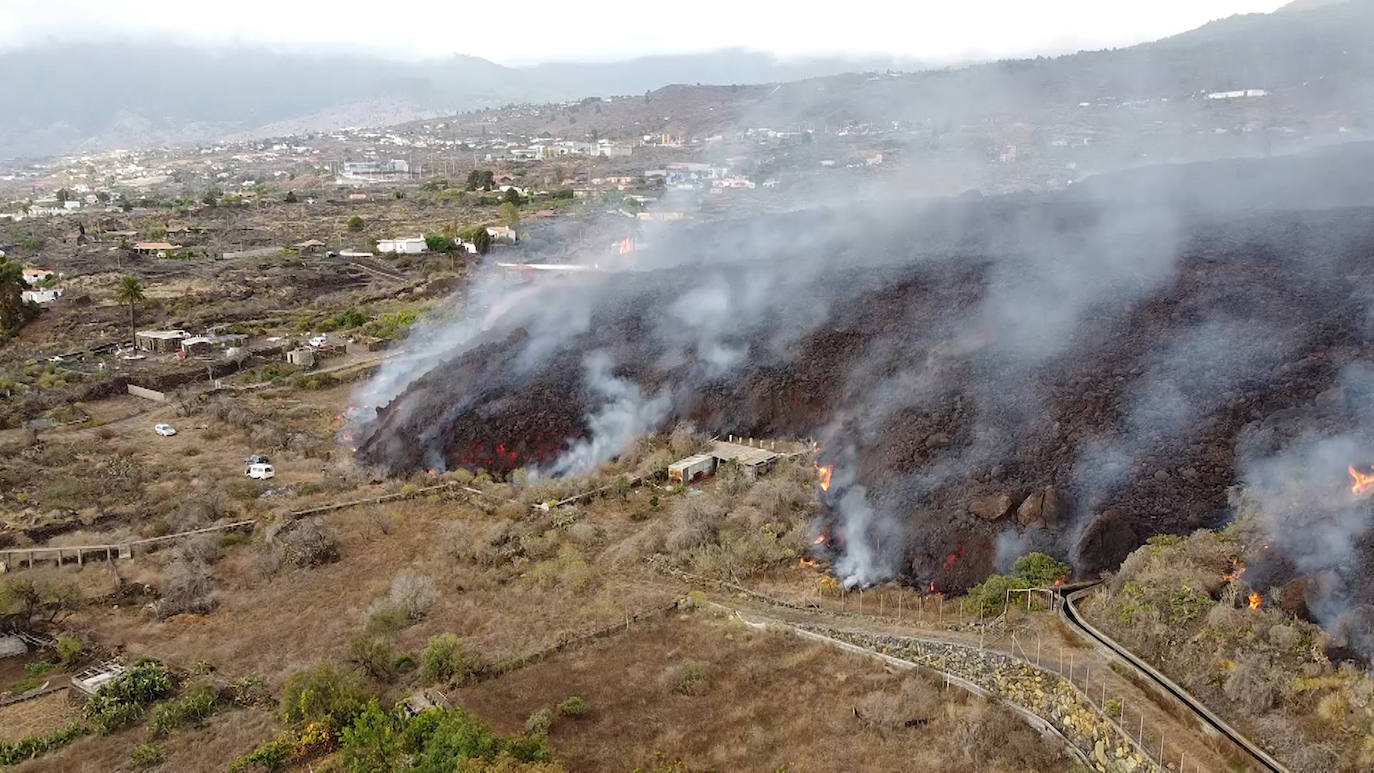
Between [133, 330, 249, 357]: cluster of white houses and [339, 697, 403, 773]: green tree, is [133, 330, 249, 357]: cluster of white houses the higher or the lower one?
the lower one

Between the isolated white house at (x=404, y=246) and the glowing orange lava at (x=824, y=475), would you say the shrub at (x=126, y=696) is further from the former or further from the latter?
the isolated white house at (x=404, y=246)

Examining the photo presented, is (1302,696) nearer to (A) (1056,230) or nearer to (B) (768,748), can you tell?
(B) (768,748)

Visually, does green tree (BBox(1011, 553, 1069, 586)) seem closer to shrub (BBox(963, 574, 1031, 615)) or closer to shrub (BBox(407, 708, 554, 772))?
shrub (BBox(963, 574, 1031, 615))

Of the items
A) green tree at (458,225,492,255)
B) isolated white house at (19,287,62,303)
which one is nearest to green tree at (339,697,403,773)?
isolated white house at (19,287,62,303)

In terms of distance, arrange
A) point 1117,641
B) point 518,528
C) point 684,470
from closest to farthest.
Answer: point 1117,641 → point 518,528 → point 684,470

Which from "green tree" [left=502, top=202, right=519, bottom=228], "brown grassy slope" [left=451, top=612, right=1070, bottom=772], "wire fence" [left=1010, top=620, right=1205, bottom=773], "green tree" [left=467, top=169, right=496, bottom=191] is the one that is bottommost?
"brown grassy slope" [left=451, top=612, right=1070, bottom=772]

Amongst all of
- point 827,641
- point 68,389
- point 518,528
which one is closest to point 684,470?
point 518,528

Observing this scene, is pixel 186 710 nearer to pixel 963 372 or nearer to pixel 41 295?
pixel 963 372

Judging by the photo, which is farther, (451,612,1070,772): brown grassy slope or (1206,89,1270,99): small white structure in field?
(1206,89,1270,99): small white structure in field
